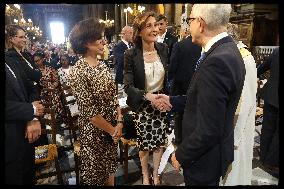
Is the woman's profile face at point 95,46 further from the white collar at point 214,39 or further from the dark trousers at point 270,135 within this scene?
the dark trousers at point 270,135

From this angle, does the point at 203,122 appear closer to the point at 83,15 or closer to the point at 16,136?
the point at 16,136

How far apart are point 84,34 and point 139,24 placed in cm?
75

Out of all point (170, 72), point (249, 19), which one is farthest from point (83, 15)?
point (170, 72)

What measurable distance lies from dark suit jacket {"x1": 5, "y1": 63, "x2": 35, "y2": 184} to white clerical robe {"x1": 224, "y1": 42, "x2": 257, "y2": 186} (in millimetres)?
1609

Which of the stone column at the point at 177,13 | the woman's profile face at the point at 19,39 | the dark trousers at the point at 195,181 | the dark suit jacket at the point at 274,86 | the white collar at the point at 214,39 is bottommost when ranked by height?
the dark trousers at the point at 195,181

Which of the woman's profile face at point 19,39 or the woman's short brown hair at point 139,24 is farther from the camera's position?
the woman's profile face at point 19,39

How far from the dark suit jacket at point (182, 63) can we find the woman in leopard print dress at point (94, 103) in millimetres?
1436

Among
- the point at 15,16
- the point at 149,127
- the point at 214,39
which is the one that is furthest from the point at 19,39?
the point at 15,16

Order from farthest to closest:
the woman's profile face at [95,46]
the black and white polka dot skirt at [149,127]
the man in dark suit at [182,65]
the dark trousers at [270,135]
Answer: the man in dark suit at [182,65] < the black and white polka dot skirt at [149,127] < the woman's profile face at [95,46] < the dark trousers at [270,135]

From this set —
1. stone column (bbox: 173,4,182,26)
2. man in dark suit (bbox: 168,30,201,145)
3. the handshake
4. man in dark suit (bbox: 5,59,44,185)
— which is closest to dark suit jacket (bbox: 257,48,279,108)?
the handshake

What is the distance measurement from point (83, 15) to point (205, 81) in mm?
40348

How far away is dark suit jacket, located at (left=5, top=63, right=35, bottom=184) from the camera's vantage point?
73.8 inches

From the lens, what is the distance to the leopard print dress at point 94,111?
7.57 feet

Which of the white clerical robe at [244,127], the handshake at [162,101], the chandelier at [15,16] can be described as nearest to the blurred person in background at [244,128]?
the white clerical robe at [244,127]
